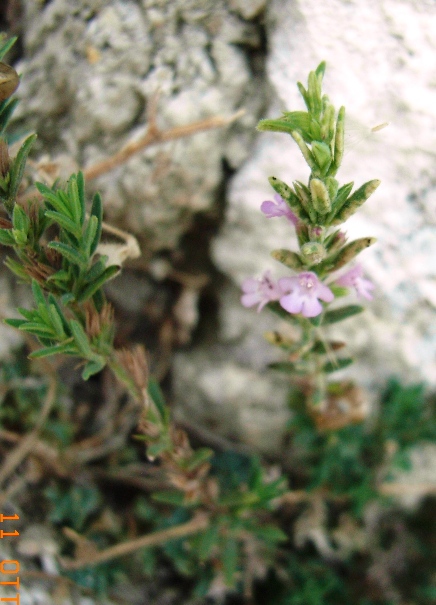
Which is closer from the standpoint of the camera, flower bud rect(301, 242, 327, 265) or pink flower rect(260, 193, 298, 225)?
flower bud rect(301, 242, 327, 265)

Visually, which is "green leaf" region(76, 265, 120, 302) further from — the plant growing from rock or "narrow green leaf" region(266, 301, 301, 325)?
"narrow green leaf" region(266, 301, 301, 325)

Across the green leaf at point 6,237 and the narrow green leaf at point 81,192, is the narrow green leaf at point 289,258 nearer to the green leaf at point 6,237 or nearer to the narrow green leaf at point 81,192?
the narrow green leaf at point 81,192

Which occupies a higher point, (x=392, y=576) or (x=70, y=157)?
(x=70, y=157)

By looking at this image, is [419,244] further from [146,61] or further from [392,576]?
[392,576]

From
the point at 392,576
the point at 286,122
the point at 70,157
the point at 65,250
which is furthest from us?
the point at 392,576

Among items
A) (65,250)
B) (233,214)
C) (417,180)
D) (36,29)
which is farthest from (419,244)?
(36,29)

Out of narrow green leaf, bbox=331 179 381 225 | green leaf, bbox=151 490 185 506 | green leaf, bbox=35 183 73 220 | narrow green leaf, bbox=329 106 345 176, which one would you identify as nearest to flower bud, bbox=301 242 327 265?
narrow green leaf, bbox=331 179 381 225

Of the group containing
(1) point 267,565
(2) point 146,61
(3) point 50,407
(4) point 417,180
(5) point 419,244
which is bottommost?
(1) point 267,565
